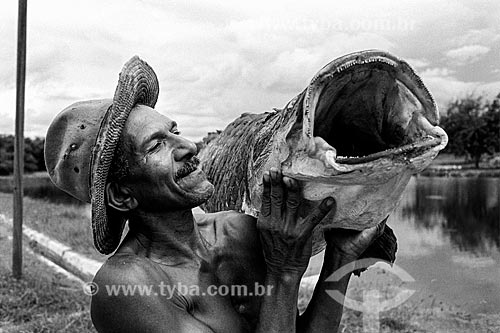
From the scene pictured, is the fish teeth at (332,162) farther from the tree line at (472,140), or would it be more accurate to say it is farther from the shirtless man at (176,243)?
the tree line at (472,140)

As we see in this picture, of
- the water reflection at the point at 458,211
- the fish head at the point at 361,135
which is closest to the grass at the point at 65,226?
the water reflection at the point at 458,211

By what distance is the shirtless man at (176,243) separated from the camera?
4.84ft

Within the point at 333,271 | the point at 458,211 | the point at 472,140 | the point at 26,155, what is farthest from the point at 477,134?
the point at 333,271

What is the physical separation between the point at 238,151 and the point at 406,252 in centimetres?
1027

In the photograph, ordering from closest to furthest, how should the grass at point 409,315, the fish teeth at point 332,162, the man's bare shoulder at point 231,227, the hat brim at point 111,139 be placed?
the fish teeth at point 332,162, the hat brim at point 111,139, the man's bare shoulder at point 231,227, the grass at point 409,315

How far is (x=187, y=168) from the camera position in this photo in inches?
61.8

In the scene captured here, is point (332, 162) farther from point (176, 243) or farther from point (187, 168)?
point (176, 243)

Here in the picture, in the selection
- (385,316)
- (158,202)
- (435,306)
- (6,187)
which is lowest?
(6,187)

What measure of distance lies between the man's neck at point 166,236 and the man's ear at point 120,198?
0.12 feet

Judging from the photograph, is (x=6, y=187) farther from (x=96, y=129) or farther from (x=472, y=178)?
(x=96, y=129)

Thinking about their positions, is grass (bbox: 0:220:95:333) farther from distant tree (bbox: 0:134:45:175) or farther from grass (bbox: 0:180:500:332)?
distant tree (bbox: 0:134:45:175)

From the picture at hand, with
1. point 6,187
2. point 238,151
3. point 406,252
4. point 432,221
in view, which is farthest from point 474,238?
point 6,187

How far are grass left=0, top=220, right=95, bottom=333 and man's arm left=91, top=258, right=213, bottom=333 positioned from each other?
3423 millimetres

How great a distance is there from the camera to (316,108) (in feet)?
4.46
